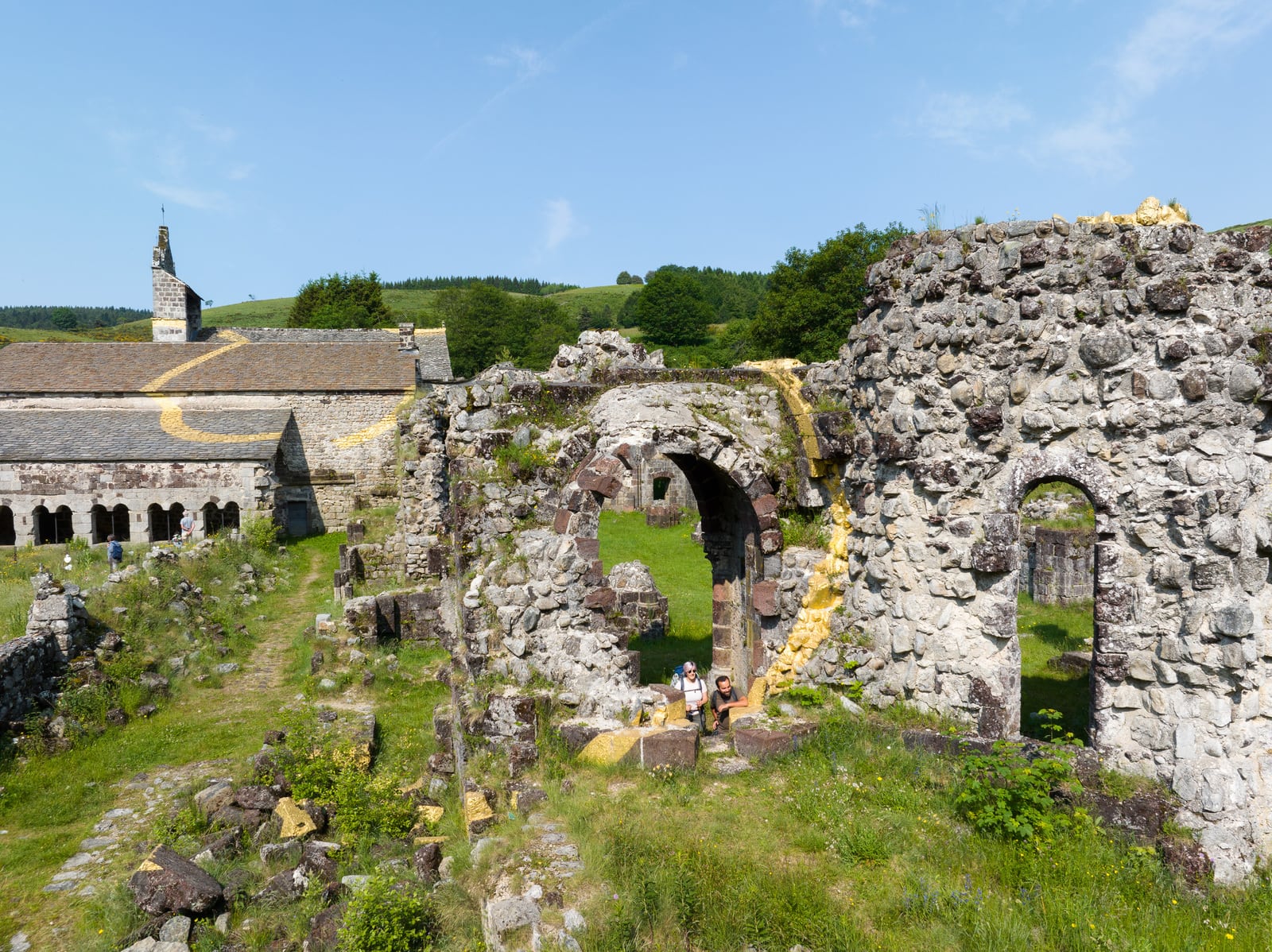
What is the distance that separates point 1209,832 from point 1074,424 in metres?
3.16

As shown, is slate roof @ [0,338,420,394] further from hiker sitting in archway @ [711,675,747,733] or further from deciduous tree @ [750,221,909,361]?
hiker sitting in archway @ [711,675,747,733]

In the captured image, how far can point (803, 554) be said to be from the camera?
851 centimetres

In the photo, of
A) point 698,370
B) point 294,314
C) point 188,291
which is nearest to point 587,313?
point 294,314

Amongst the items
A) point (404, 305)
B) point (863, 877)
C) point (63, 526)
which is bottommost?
point (863, 877)

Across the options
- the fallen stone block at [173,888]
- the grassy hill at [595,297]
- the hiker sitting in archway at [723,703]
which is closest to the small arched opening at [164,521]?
the fallen stone block at [173,888]

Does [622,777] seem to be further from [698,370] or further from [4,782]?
[4,782]

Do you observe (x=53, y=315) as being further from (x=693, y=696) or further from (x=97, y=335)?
(x=693, y=696)

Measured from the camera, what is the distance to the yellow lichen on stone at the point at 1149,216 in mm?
6375

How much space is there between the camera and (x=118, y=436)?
25.5 m

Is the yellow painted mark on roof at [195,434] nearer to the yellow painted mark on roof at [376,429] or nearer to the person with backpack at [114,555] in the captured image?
the yellow painted mark on roof at [376,429]

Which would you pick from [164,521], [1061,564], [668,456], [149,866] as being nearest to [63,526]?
[164,521]

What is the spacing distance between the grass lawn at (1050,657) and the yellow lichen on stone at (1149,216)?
10.7ft

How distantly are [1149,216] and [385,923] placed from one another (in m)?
8.06

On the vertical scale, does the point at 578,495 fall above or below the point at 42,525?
above
